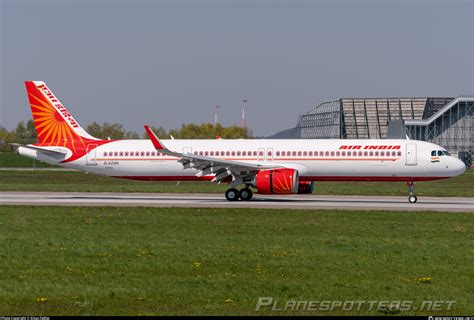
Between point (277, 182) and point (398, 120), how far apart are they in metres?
87.9

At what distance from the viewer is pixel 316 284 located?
16062mm

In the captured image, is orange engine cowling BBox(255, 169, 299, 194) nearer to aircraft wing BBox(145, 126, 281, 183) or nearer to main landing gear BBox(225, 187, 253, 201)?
aircraft wing BBox(145, 126, 281, 183)

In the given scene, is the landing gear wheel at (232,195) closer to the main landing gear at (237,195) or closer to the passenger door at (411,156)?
the main landing gear at (237,195)

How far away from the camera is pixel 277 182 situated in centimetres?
3822

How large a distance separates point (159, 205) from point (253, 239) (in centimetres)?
1416

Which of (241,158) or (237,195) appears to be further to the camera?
(241,158)

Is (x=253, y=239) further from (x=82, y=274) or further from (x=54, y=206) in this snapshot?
(x=54, y=206)

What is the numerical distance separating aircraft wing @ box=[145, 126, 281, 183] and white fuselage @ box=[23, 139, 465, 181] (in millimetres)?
1220

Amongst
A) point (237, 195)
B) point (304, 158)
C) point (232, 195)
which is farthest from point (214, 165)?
point (304, 158)

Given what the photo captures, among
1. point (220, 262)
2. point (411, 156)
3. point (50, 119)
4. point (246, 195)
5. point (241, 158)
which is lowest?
point (246, 195)

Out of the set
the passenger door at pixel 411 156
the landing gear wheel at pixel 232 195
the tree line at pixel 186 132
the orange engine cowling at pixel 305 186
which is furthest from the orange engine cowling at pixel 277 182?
the tree line at pixel 186 132

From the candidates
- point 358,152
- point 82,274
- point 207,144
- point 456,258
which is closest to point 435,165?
point 358,152

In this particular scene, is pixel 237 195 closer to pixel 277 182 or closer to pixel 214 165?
pixel 214 165

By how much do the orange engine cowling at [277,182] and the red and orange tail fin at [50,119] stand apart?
11539mm
